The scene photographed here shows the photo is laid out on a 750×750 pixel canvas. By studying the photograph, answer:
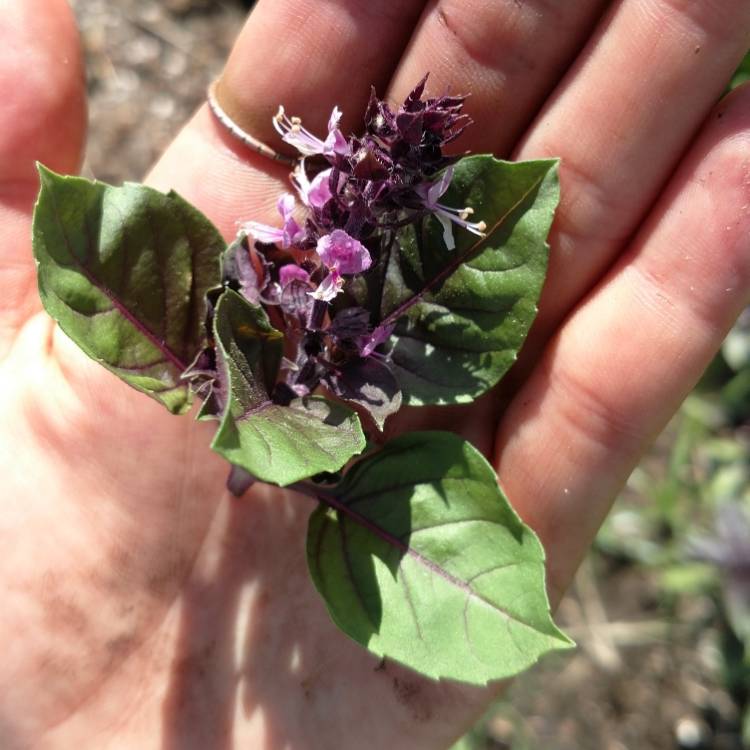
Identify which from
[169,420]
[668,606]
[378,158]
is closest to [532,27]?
[378,158]

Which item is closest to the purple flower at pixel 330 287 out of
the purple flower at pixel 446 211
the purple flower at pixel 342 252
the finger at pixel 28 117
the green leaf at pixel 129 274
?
the purple flower at pixel 342 252

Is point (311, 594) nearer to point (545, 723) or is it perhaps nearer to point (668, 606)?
point (545, 723)

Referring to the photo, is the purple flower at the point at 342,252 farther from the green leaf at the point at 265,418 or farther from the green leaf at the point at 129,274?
the green leaf at the point at 129,274

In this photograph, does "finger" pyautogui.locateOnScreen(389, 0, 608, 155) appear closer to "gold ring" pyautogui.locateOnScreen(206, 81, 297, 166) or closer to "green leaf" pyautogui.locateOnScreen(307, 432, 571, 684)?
A: "gold ring" pyautogui.locateOnScreen(206, 81, 297, 166)

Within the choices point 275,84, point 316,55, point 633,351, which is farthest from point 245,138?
point 633,351

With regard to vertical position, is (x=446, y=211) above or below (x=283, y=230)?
above

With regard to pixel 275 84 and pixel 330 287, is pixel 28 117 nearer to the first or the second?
pixel 275 84
